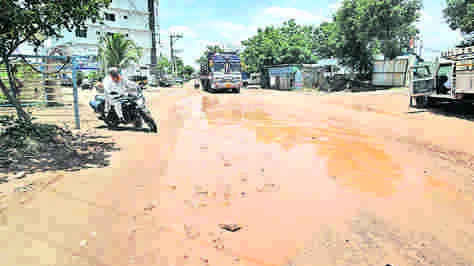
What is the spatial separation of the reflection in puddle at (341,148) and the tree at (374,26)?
16776 millimetres

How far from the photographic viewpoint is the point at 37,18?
18.4 feet

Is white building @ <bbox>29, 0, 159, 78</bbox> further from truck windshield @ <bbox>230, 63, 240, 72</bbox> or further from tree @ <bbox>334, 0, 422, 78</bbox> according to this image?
tree @ <bbox>334, 0, 422, 78</bbox>

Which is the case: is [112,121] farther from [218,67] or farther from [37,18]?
[218,67]

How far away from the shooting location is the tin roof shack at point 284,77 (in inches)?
1262

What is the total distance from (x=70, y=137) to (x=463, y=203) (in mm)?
7584

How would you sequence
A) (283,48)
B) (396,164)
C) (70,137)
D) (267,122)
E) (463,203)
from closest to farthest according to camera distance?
(463,203)
(396,164)
(70,137)
(267,122)
(283,48)

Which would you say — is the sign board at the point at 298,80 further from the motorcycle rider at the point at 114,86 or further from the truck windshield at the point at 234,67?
the motorcycle rider at the point at 114,86

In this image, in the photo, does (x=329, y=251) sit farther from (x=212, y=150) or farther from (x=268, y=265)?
(x=212, y=150)

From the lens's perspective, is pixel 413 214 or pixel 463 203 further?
pixel 463 203

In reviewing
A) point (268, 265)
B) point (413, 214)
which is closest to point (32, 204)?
point (268, 265)

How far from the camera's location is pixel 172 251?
3.12 m

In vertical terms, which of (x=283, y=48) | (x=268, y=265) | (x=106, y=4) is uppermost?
(x=283, y=48)

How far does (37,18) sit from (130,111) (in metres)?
3.88

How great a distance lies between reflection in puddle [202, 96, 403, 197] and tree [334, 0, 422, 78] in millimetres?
16776
